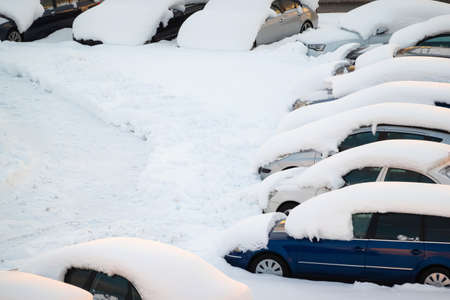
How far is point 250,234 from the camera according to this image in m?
7.14

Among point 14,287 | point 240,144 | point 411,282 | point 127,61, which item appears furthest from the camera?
point 127,61

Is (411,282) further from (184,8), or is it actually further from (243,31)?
(184,8)

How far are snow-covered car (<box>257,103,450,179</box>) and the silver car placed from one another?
668 centimetres

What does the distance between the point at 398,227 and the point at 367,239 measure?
393 millimetres

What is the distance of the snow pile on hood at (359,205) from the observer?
6320 millimetres

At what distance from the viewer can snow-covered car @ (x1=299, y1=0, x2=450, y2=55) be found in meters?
14.6

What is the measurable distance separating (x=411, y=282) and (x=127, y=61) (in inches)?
429

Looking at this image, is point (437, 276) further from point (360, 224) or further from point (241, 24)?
point (241, 24)

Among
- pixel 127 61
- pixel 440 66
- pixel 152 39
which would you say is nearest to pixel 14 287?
pixel 440 66

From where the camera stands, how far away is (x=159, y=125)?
39.3 ft

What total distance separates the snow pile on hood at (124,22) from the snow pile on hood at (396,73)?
7.12 meters

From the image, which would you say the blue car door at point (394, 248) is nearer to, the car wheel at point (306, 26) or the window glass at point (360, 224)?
the window glass at point (360, 224)

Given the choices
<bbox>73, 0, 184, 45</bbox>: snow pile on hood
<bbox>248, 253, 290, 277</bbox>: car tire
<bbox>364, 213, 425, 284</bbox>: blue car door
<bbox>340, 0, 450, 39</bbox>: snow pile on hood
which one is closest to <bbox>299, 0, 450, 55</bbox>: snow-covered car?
<bbox>340, 0, 450, 39</bbox>: snow pile on hood

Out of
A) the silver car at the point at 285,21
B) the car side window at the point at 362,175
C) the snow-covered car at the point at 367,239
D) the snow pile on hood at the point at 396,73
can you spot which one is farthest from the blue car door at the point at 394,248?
the silver car at the point at 285,21
